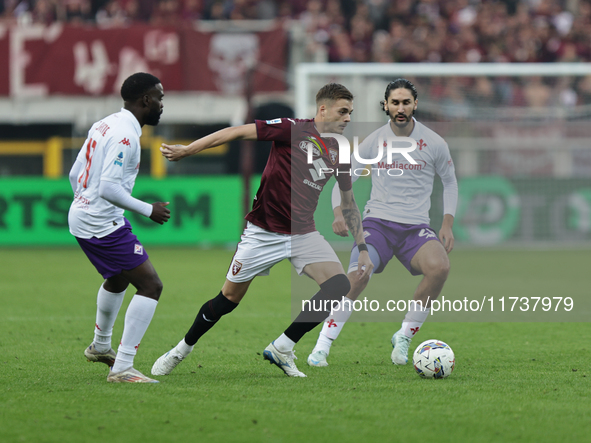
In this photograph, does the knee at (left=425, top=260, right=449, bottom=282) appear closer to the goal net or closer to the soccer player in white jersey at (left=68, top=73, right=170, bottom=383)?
the soccer player in white jersey at (left=68, top=73, right=170, bottom=383)

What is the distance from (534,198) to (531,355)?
10.2 m

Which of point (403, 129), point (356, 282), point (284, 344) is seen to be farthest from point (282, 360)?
point (403, 129)

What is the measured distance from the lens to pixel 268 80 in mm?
17891

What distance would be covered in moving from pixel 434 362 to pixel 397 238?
1.22 meters

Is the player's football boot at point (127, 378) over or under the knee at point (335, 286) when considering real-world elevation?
under

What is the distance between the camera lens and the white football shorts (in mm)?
5426

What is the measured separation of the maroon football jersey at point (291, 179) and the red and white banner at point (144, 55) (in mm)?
12593

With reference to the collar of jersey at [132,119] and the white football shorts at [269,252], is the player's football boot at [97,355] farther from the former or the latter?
the collar of jersey at [132,119]

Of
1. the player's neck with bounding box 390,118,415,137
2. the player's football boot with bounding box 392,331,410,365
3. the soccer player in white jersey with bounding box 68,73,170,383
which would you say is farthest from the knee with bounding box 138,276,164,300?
the player's neck with bounding box 390,118,415,137

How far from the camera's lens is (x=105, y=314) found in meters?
5.70

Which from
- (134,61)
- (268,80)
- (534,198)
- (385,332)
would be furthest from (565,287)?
(134,61)

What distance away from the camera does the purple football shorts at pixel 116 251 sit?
17.2 feet

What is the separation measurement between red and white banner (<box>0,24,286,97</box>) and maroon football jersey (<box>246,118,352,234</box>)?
496 inches

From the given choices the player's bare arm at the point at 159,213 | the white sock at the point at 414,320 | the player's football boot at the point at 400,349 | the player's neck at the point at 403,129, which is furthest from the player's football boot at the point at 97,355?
the player's neck at the point at 403,129
